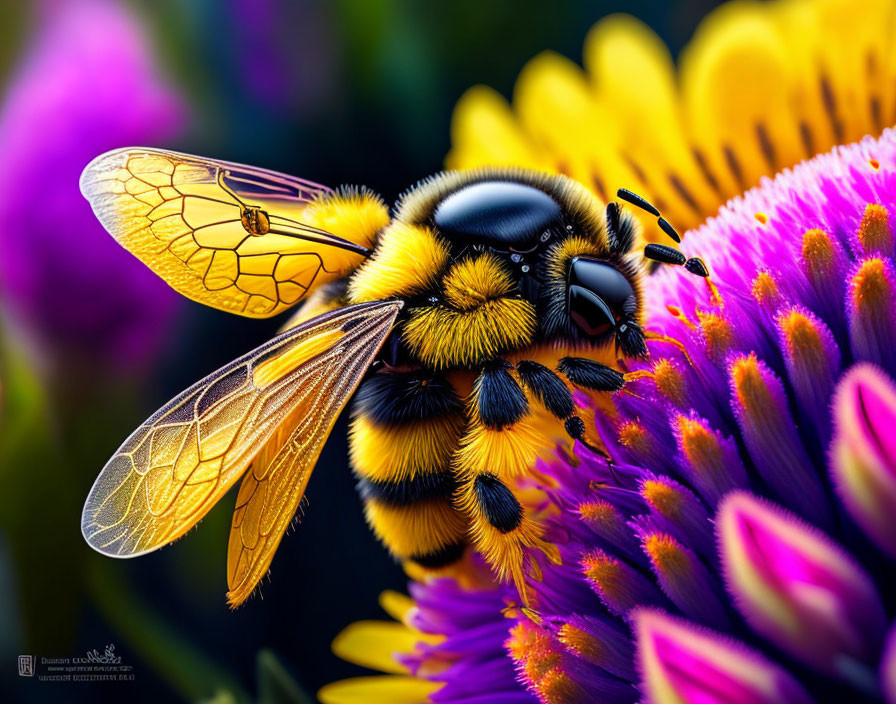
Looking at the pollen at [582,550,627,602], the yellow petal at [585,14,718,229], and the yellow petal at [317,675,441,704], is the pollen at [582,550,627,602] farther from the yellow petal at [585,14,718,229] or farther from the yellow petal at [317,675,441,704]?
the yellow petal at [585,14,718,229]

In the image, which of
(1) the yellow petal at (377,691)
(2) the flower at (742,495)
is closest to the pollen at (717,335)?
(2) the flower at (742,495)

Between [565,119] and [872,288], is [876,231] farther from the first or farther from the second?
[565,119]

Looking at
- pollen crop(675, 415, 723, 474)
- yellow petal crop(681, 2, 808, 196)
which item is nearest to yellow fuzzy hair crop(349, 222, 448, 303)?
pollen crop(675, 415, 723, 474)

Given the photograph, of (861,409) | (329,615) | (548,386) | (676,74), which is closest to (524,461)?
(548,386)

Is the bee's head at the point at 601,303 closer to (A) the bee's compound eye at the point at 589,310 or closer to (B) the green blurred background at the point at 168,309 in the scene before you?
(A) the bee's compound eye at the point at 589,310

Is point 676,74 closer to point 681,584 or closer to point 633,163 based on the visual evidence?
point 633,163

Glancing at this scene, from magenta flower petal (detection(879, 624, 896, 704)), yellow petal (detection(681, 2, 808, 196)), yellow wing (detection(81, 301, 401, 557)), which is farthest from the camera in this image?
yellow petal (detection(681, 2, 808, 196))
